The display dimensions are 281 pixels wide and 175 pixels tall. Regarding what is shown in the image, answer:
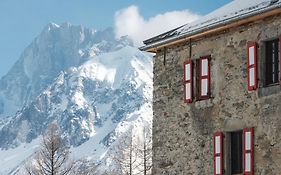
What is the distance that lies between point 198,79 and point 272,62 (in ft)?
12.1

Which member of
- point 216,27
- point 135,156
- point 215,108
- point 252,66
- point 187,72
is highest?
point 216,27

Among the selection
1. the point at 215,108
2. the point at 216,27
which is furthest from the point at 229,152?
the point at 216,27

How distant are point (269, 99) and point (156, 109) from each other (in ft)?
20.3

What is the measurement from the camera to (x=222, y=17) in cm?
2531

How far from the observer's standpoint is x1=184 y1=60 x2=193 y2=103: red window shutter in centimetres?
2659

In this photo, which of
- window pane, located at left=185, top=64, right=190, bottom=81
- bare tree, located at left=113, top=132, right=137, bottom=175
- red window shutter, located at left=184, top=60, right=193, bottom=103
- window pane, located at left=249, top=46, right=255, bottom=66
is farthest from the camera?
bare tree, located at left=113, top=132, right=137, bottom=175

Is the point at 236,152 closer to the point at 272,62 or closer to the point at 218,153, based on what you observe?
the point at 218,153

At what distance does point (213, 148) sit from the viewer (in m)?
25.2

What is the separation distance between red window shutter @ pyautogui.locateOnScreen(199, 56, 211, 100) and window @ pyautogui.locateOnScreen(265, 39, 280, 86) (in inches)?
110

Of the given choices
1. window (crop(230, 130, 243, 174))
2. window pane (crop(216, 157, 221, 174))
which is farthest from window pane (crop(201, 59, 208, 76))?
window pane (crop(216, 157, 221, 174))

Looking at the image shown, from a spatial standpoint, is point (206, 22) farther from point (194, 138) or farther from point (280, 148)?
point (280, 148)

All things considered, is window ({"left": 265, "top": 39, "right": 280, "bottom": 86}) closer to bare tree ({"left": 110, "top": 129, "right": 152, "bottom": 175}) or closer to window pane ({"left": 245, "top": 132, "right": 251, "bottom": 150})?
window pane ({"left": 245, "top": 132, "right": 251, "bottom": 150})

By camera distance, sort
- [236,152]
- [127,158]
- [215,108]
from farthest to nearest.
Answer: [127,158], [215,108], [236,152]

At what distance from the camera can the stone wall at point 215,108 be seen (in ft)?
75.9
